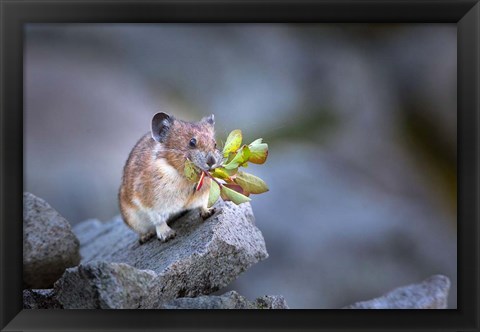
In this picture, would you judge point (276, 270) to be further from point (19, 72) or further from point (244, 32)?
point (19, 72)

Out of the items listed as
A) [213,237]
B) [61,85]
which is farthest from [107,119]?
[213,237]

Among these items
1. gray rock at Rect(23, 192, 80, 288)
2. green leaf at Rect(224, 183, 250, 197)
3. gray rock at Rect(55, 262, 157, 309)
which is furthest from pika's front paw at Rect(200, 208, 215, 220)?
gray rock at Rect(23, 192, 80, 288)

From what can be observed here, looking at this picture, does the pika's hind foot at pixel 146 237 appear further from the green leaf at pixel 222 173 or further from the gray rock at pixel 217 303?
the green leaf at pixel 222 173

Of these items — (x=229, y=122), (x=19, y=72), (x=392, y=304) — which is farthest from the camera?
(x=392, y=304)

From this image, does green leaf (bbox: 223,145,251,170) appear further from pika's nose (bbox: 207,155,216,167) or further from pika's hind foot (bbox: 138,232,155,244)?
pika's hind foot (bbox: 138,232,155,244)

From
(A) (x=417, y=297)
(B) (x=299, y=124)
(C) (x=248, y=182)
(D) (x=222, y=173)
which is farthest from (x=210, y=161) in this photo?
(A) (x=417, y=297)

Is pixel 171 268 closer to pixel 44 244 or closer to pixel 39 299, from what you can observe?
pixel 39 299
